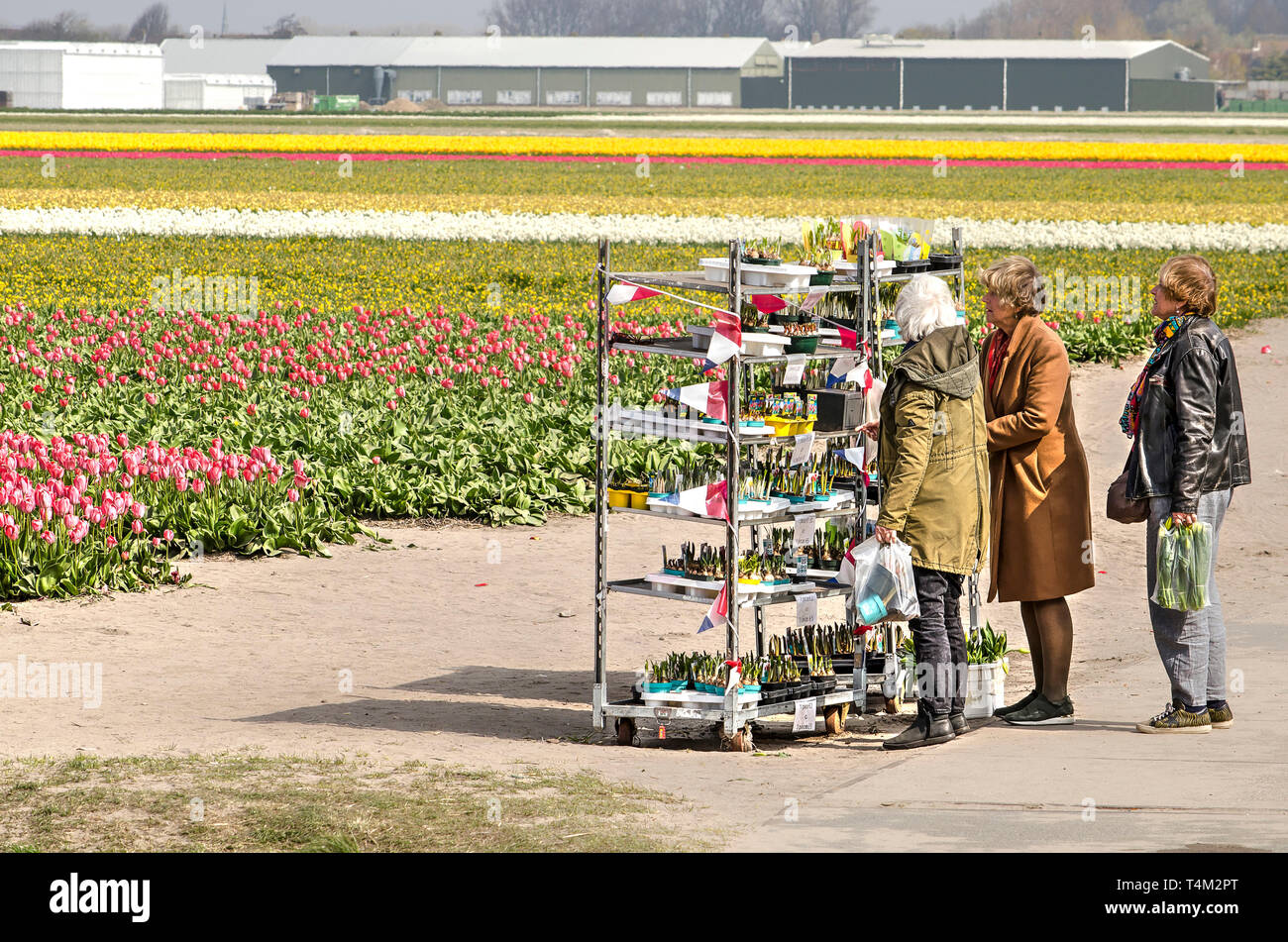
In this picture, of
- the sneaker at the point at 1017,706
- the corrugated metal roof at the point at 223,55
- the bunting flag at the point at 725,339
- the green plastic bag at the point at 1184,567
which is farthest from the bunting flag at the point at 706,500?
the corrugated metal roof at the point at 223,55

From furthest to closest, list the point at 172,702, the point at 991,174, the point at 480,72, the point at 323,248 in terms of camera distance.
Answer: the point at 480,72
the point at 991,174
the point at 323,248
the point at 172,702

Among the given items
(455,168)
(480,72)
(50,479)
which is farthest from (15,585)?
(480,72)

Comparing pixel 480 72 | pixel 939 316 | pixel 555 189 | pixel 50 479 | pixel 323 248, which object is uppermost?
pixel 480 72

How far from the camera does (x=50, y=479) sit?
11391 millimetres

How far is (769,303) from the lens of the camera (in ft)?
26.3

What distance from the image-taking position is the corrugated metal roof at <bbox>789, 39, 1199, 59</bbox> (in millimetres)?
135500

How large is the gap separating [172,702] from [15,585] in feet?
8.25

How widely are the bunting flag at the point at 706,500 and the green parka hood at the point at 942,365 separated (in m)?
0.97

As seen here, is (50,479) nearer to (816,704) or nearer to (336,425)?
(336,425)

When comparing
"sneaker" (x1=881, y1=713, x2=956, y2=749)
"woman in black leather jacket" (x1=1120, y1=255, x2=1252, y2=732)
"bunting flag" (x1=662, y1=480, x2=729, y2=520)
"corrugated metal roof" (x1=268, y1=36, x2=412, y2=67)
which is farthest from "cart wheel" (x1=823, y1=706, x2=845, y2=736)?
"corrugated metal roof" (x1=268, y1=36, x2=412, y2=67)

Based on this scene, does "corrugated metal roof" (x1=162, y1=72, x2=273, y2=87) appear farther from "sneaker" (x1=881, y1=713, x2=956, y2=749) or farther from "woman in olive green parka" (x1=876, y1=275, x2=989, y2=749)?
"sneaker" (x1=881, y1=713, x2=956, y2=749)

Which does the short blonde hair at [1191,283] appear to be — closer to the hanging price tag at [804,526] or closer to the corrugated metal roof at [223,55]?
the hanging price tag at [804,526]

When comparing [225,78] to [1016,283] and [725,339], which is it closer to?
[725,339]

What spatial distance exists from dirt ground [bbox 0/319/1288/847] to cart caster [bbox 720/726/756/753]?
0.10 metres
